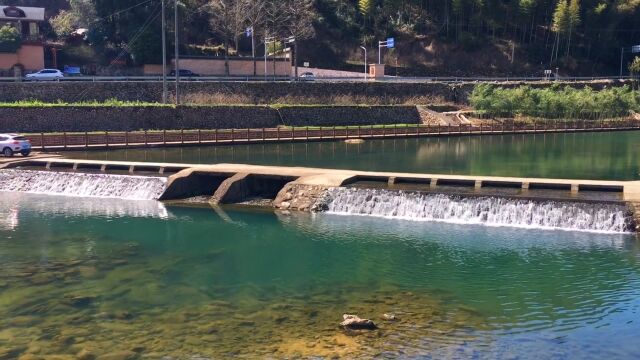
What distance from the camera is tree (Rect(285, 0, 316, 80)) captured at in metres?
97.5

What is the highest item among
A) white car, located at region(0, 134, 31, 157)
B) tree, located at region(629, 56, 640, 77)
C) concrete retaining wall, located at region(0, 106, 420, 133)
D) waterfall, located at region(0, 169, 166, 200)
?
tree, located at region(629, 56, 640, 77)

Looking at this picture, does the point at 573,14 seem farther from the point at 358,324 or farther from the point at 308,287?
the point at 358,324

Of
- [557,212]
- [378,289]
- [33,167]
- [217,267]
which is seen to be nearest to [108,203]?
[33,167]

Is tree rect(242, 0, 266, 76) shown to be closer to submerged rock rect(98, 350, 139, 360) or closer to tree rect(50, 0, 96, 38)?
tree rect(50, 0, 96, 38)

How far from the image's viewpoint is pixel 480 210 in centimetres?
3067

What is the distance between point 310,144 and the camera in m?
62.6

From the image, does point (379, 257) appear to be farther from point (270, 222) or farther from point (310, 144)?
point (310, 144)

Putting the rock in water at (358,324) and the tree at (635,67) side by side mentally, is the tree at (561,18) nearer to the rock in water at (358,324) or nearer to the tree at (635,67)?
the tree at (635,67)

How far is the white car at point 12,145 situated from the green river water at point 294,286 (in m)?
12.3

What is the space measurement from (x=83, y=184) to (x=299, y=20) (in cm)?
6722

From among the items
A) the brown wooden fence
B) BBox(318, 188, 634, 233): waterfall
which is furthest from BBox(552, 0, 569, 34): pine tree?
BBox(318, 188, 634, 233): waterfall

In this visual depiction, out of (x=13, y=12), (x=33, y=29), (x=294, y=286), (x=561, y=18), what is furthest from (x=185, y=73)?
(x=561, y=18)

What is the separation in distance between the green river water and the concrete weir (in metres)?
1.53

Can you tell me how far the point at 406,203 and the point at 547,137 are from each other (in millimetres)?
47311
